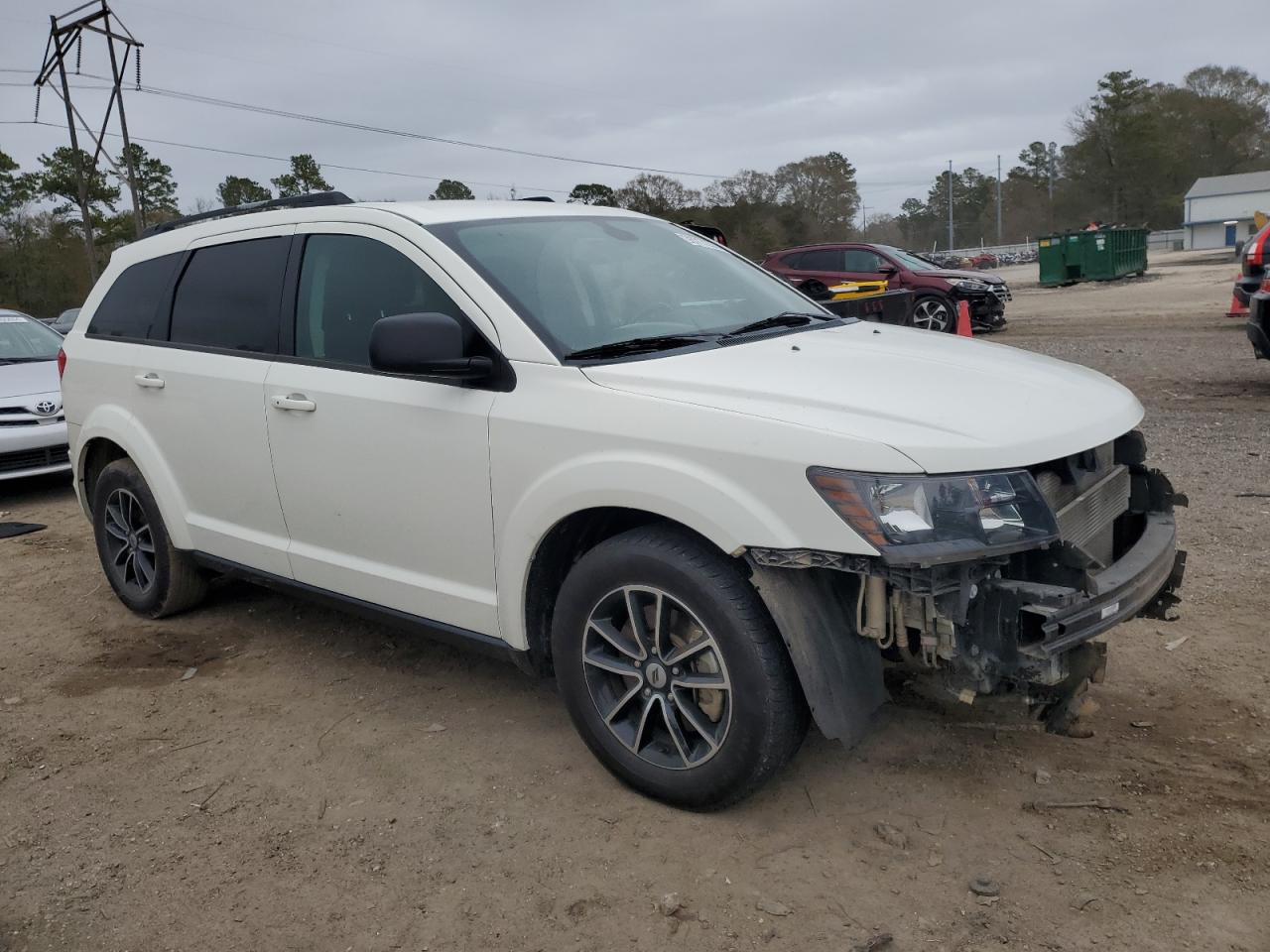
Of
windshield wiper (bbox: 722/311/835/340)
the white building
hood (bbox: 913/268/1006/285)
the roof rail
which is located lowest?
windshield wiper (bbox: 722/311/835/340)

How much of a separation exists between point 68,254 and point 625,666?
2011 inches

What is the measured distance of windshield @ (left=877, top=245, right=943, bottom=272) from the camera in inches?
705

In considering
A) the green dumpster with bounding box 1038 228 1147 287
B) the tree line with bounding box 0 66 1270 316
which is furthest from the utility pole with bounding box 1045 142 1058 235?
the green dumpster with bounding box 1038 228 1147 287

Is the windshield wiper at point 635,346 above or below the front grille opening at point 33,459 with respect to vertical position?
above

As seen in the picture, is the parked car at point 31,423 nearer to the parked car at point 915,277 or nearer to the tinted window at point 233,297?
the tinted window at point 233,297

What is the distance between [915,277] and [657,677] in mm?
15506

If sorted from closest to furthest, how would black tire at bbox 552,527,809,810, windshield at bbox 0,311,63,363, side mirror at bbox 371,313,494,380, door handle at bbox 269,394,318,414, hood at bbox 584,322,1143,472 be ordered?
hood at bbox 584,322,1143,472
black tire at bbox 552,527,809,810
side mirror at bbox 371,313,494,380
door handle at bbox 269,394,318,414
windshield at bbox 0,311,63,363

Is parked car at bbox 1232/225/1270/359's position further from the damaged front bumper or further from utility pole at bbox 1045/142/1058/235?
utility pole at bbox 1045/142/1058/235

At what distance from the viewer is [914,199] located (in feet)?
426

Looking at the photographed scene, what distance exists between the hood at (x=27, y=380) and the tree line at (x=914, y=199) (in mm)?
18186

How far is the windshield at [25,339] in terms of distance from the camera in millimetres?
9477

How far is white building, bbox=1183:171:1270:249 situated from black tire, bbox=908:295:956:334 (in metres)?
66.9

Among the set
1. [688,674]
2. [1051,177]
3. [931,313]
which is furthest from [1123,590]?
[1051,177]

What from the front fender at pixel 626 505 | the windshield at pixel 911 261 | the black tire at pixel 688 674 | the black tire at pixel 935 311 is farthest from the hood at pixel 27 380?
the windshield at pixel 911 261
